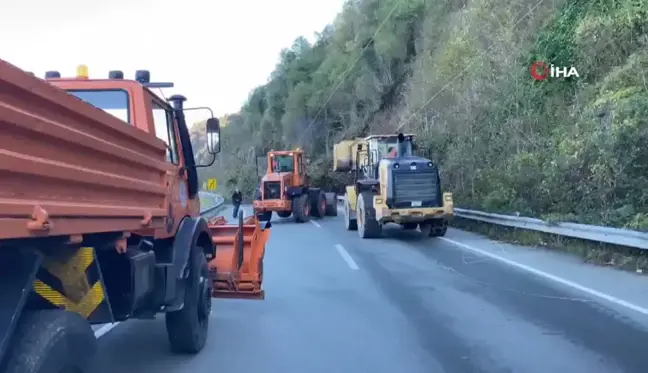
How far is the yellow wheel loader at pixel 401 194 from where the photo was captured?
19.3 meters

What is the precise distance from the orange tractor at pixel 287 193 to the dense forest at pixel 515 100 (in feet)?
17.4

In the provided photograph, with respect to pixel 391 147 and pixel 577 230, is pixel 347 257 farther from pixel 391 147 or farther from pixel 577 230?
pixel 391 147

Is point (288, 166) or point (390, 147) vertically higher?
point (390, 147)

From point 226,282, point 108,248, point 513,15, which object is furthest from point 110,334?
point 513,15

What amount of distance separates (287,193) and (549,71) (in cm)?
1066

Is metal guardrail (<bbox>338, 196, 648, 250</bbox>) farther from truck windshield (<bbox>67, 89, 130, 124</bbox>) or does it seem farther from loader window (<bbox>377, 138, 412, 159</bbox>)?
truck windshield (<bbox>67, 89, 130, 124</bbox>)

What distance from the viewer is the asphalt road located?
22.4 ft

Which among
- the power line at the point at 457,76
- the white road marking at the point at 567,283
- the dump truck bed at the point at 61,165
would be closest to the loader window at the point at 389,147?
the white road marking at the point at 567,283

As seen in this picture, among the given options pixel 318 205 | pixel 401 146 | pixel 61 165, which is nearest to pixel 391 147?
pixel 401 146

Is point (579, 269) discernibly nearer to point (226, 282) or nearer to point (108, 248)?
point (226, 282)

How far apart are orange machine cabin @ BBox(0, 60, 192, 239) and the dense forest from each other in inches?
412

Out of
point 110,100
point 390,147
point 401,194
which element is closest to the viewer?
point 110,100

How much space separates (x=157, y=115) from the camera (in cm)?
683

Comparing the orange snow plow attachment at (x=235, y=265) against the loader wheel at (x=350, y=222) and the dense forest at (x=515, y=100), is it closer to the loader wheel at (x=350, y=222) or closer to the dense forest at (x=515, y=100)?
the dense forest at (x=515, y=100)
